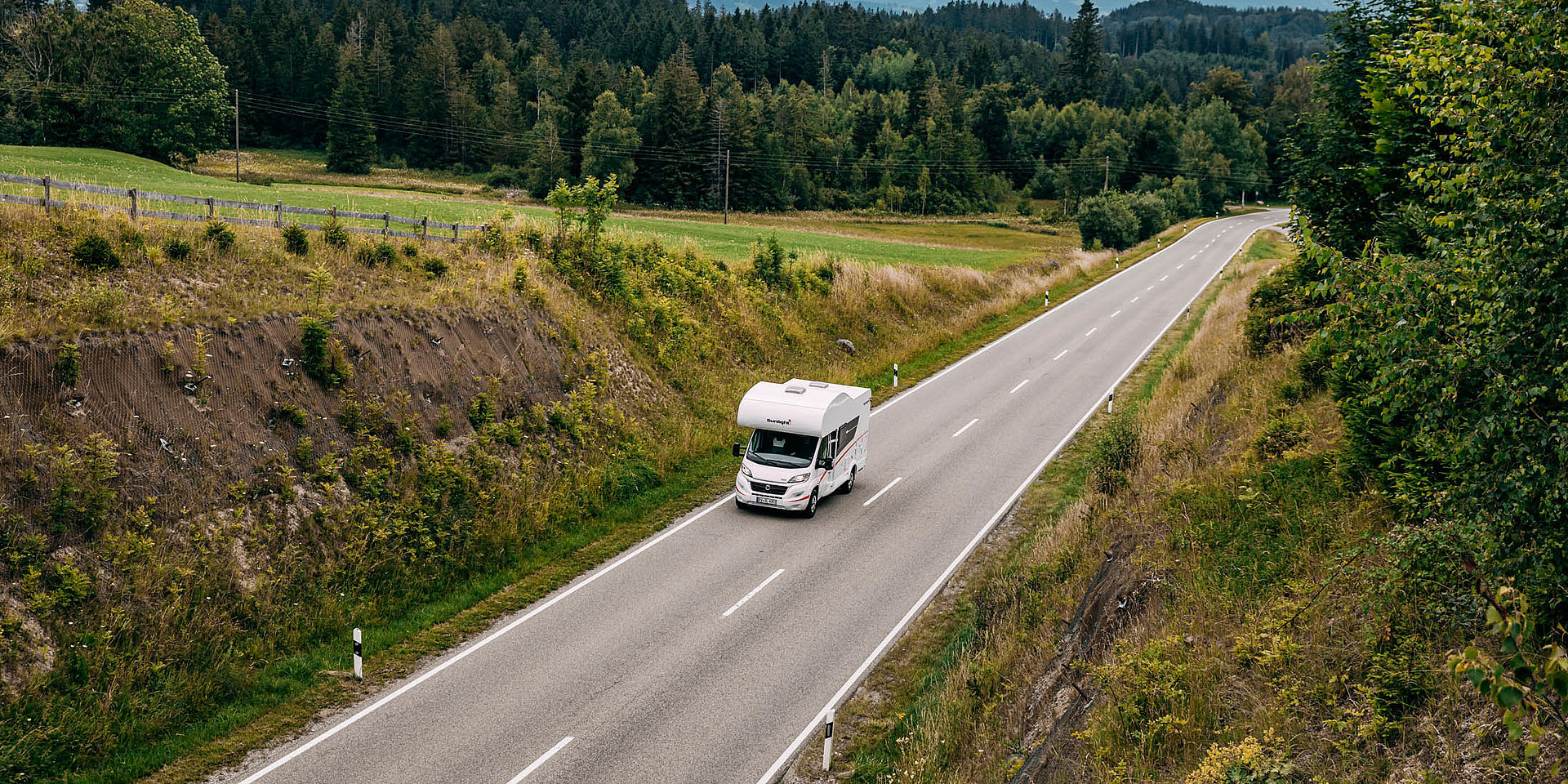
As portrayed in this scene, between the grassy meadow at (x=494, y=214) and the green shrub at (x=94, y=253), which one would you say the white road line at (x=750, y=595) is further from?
the grassy meadow at (x=494, y=214)

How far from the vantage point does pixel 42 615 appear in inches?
501

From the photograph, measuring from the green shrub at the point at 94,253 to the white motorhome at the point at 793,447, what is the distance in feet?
43.5

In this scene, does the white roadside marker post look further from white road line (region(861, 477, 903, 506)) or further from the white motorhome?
white road line (region(861, 477, 903, 506))

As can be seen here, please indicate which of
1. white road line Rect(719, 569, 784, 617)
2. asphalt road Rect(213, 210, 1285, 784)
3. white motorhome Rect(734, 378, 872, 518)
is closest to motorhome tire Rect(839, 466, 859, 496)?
asphalt road Rect(213, 210, 1285, 784)

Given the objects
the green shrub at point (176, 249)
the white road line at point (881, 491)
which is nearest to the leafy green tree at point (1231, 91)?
the white road line at point (881, 491)

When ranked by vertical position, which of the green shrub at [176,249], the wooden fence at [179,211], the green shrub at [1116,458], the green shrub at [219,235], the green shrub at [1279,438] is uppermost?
the wooden fence at [179,211]

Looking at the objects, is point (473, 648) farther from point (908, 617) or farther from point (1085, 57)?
point (1085, 57)

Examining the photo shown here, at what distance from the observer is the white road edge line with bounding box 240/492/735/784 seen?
499 inches

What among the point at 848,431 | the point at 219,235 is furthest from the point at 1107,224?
the point at 219,235

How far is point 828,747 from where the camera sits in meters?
12.7

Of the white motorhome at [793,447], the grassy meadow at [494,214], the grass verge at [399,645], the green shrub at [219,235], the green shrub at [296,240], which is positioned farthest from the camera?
the grassy meadow at [494,214]

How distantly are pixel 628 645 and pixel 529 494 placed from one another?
19.3 ft

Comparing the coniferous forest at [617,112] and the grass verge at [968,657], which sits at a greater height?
the coniferous forest at [617,112]

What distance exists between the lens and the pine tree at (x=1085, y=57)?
17100 centimetres
